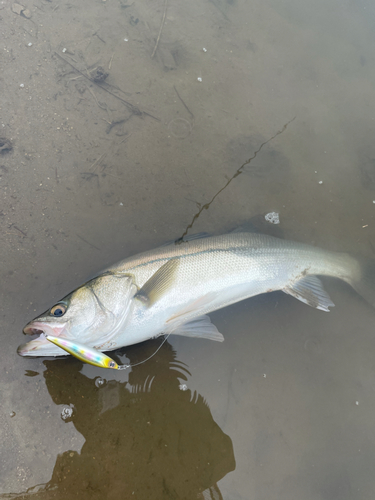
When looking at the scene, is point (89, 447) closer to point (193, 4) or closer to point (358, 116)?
point (358, 116)

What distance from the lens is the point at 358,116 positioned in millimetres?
3865

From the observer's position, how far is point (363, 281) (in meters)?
3.24

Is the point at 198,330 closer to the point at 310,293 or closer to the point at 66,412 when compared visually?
the point at 310,293

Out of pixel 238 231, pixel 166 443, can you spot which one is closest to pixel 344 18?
pixel 238 231

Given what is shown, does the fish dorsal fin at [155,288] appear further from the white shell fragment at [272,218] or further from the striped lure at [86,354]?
the white shell fragment at [272,218]

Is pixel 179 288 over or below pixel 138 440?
over

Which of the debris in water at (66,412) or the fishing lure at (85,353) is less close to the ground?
the fishing lure at (85,353)

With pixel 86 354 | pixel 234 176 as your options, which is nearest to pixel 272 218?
pixel 234 176

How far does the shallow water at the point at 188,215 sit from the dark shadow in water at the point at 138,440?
0.01m

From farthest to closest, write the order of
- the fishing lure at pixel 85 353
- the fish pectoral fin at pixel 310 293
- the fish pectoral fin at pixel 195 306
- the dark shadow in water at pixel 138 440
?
the fish pectoral fin at pixel 310 293
the fish pectoral fin at pixel 195 306
the dark shadow in water at pixel 138 440
the fishing lure at pixel 85 353

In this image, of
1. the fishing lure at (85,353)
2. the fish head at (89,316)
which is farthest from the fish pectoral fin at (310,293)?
the fishing lure at (85,353)

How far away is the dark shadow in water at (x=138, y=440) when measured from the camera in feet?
8.46

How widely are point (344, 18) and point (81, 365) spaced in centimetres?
616

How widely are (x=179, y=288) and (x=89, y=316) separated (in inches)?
33.7
